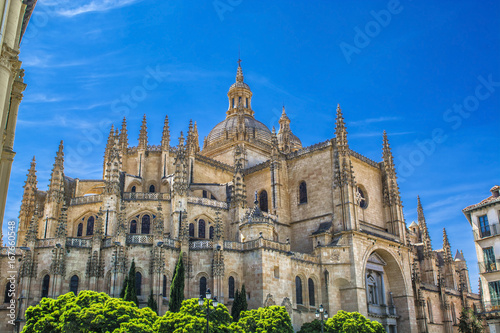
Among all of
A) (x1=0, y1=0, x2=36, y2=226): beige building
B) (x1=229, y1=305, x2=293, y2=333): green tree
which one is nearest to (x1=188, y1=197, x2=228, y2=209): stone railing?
(x1=229, y1=305, x2=293, y2=333): green tree

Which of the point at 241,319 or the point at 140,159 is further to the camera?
the point at 140,159

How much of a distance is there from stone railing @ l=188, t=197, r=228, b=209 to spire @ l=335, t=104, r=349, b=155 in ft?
37.4

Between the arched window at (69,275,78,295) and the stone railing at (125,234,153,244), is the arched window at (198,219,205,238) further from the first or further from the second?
the arched window at (69,275,78,295)

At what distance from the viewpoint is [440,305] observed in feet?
179

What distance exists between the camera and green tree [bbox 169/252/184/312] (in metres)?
31.0

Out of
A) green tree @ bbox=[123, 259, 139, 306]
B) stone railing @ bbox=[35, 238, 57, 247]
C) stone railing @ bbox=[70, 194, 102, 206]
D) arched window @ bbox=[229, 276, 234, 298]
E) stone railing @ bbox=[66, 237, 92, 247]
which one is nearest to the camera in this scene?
green tree @ bbox=[123, 259, 139, 306]

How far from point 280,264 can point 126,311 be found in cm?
1427

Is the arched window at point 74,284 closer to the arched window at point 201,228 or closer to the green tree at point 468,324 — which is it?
the arched window at point 201,228

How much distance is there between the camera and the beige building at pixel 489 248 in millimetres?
37656

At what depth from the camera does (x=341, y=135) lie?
150 ft

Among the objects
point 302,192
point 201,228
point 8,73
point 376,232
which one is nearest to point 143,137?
point 201,228

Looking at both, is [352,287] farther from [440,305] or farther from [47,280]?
[47,280]

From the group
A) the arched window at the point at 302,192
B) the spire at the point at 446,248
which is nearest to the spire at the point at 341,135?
the arched window at the point at 302,192

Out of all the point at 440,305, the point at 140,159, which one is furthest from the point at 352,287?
the point at 140,159
